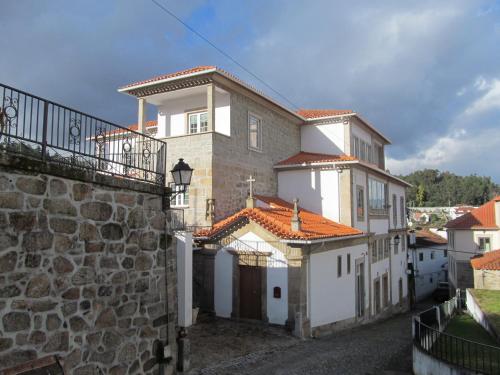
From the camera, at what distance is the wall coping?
15.9ft

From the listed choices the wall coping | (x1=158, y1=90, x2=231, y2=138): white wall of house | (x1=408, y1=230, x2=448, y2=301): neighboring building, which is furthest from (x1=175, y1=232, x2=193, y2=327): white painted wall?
(x1=408, y1=230, x2=448, y2=301): neighboring building

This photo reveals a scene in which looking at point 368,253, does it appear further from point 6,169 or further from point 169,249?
point 6,169

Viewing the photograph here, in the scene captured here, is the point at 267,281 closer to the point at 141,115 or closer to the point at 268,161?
the point at 268,161

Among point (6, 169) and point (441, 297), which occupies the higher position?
point (6, 169)

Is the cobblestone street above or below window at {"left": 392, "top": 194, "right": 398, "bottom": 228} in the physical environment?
below

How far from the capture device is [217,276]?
580 inches

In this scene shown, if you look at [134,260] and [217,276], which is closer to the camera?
[134,260]

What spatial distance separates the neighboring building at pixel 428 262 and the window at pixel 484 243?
6.46 m

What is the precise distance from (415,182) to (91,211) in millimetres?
108407

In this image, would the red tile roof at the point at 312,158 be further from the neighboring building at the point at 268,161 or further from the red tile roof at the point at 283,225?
the red tile roof at the point at 283,225

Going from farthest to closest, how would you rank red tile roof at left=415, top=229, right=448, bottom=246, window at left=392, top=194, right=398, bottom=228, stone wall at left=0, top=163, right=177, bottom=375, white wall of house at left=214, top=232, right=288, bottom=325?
red tile roof at left=415, top=229, right=448, bottom=246, window at left=392, top=194, right=398, bottom=228, white wall of house at left=214, top=232, right=288, bottom=325, stone wall at left=0, top=163, right=177, bottom=375

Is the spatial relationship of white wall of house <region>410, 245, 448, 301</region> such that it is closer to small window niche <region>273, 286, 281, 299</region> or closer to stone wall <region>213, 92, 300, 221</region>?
stone wall <region>213, 92, 300, 221</region>

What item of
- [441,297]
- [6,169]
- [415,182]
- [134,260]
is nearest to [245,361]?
[134,260]

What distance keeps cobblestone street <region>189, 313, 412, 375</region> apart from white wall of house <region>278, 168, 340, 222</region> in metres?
5.84
